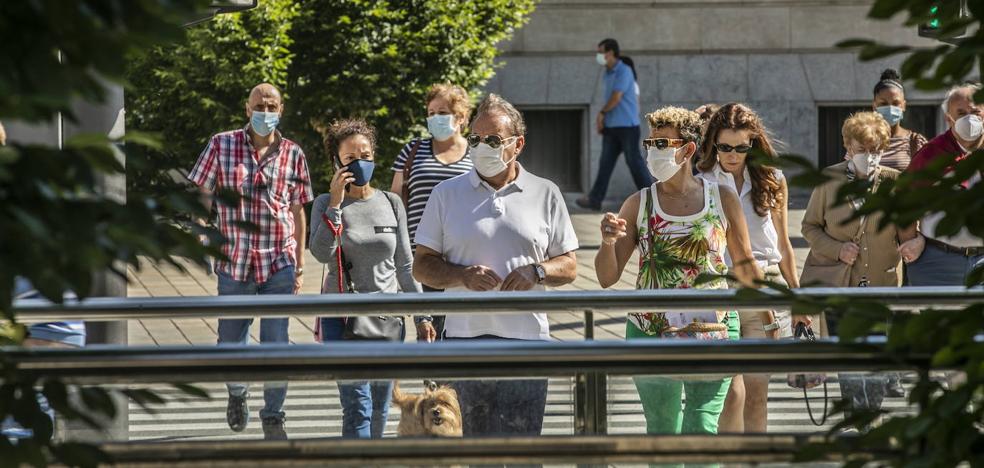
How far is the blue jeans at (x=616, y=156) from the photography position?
18359 millimetres

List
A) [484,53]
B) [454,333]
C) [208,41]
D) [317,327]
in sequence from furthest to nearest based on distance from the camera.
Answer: [484,53] < [208,41] < [317,327] < [454,333]

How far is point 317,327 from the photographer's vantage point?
7020 millimetres

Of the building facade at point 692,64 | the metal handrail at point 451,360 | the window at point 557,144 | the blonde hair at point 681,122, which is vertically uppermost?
the building facade at point 692,64

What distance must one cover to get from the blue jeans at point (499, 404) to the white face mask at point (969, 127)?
15.7ft

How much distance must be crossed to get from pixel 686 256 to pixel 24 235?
14.1 ft

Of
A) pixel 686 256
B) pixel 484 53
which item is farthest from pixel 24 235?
pixel 484 53

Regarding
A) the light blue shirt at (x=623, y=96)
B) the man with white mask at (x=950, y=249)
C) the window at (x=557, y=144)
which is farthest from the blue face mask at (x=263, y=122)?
the window at (x=557, y=144)

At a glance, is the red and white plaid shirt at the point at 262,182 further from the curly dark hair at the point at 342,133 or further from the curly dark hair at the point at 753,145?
the curly dark hair at the point at 753,145

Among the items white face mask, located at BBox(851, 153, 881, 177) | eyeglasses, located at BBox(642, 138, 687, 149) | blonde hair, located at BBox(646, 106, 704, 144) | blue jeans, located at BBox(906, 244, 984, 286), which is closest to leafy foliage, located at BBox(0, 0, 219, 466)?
eyeglasses, located at BBox(642, 138, 687, 149)

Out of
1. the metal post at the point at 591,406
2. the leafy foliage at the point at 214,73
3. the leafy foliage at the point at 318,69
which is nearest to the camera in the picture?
the metal post at the point at 591,406

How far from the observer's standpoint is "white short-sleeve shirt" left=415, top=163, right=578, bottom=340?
599cm

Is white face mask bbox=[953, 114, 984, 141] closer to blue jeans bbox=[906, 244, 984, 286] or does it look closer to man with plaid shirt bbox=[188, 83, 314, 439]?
blue jeans bbox=[906, 244, 984, 286]

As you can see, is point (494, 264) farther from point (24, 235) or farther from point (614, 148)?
point (614, 148)

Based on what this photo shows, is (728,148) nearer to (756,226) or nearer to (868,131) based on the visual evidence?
(756,226)
